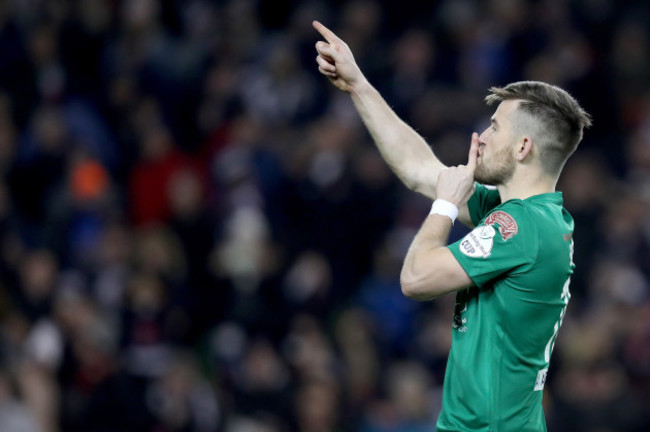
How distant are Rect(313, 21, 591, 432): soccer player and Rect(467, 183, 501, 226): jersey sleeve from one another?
0.32 metres

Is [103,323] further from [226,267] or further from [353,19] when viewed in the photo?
[353,19]

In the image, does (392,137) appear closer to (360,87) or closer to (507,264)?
(360,87)

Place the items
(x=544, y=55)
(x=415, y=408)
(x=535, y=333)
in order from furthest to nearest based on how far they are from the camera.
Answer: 1. (x=544, y=55)
2. (x=415, y=408)
3. (x=535, y=333)

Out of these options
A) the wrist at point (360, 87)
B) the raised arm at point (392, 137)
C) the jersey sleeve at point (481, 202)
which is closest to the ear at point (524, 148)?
the jersey sleeve at point (481, 202)

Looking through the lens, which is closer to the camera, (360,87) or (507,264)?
(507,264)

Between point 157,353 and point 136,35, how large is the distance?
413cm

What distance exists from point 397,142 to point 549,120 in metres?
0.91

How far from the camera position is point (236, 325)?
9.23m

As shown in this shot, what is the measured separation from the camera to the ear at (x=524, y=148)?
418cm

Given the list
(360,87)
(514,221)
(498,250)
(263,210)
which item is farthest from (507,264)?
(263,210)

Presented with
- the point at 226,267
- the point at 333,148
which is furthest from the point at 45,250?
the point at 333,148

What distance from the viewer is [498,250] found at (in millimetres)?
4023

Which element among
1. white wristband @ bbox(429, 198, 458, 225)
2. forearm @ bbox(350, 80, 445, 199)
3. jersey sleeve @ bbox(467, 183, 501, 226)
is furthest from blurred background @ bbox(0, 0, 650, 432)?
white wristband @ bbox(429, 198, 458, 225)

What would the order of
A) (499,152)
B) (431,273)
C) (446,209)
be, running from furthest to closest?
1. (499,152)
2. (446,209)
3. (431,273)
